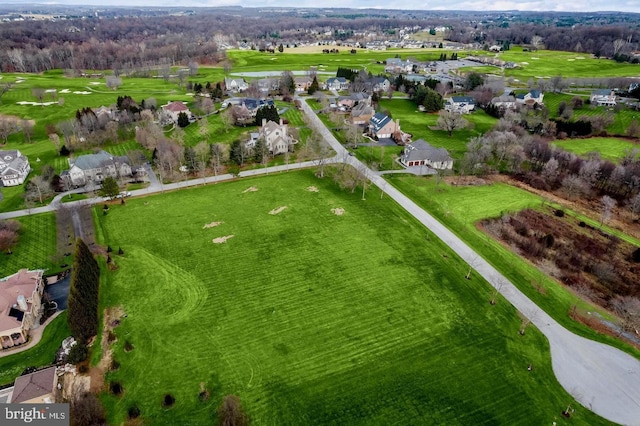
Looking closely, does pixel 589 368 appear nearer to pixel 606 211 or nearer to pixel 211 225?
pixel 606 211

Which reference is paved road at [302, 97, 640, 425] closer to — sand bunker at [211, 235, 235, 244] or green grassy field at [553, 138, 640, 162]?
sand bunker at [211, 235, 235, 244]

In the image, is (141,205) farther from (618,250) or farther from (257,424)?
(618,250)

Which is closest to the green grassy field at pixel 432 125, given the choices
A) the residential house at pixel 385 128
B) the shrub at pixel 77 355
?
the residential house at pixel 385 128

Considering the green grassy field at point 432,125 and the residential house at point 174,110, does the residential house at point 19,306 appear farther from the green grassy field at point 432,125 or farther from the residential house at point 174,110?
the green grassy field at point 432,125

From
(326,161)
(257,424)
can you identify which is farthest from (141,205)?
(257,424)

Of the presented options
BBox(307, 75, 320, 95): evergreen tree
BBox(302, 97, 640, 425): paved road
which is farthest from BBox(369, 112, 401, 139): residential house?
BBox(302, 97, 640, 425): paved road

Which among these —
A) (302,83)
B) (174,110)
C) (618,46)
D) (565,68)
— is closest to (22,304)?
(174,110)

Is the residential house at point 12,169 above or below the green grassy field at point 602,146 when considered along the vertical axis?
below
